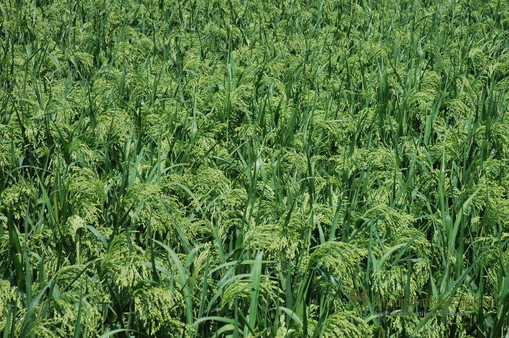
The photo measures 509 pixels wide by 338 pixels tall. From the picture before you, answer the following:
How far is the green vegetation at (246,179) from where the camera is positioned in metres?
2.12

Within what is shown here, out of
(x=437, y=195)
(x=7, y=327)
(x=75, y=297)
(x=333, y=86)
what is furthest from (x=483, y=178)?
(x=7, y=327)

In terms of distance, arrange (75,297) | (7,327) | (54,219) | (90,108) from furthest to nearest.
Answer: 1. (90,108)
2. (54,219)
3. (75,297)
4. (7,327)

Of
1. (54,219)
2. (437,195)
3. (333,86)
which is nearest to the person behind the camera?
(54,219)

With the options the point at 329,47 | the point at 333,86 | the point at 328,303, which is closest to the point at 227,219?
the point at 328,303

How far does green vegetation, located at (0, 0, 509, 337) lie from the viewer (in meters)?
2.12

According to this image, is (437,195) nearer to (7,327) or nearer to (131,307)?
(131,307)

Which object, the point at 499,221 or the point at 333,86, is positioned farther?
the point at 333,86

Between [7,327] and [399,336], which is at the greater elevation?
[7,327]

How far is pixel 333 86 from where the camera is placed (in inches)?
155

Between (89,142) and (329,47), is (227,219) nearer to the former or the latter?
(89,142)

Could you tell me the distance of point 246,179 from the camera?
293cm

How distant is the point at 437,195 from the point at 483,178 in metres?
0.26

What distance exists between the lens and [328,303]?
2.21 meters

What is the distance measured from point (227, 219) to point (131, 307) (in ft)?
1.98
